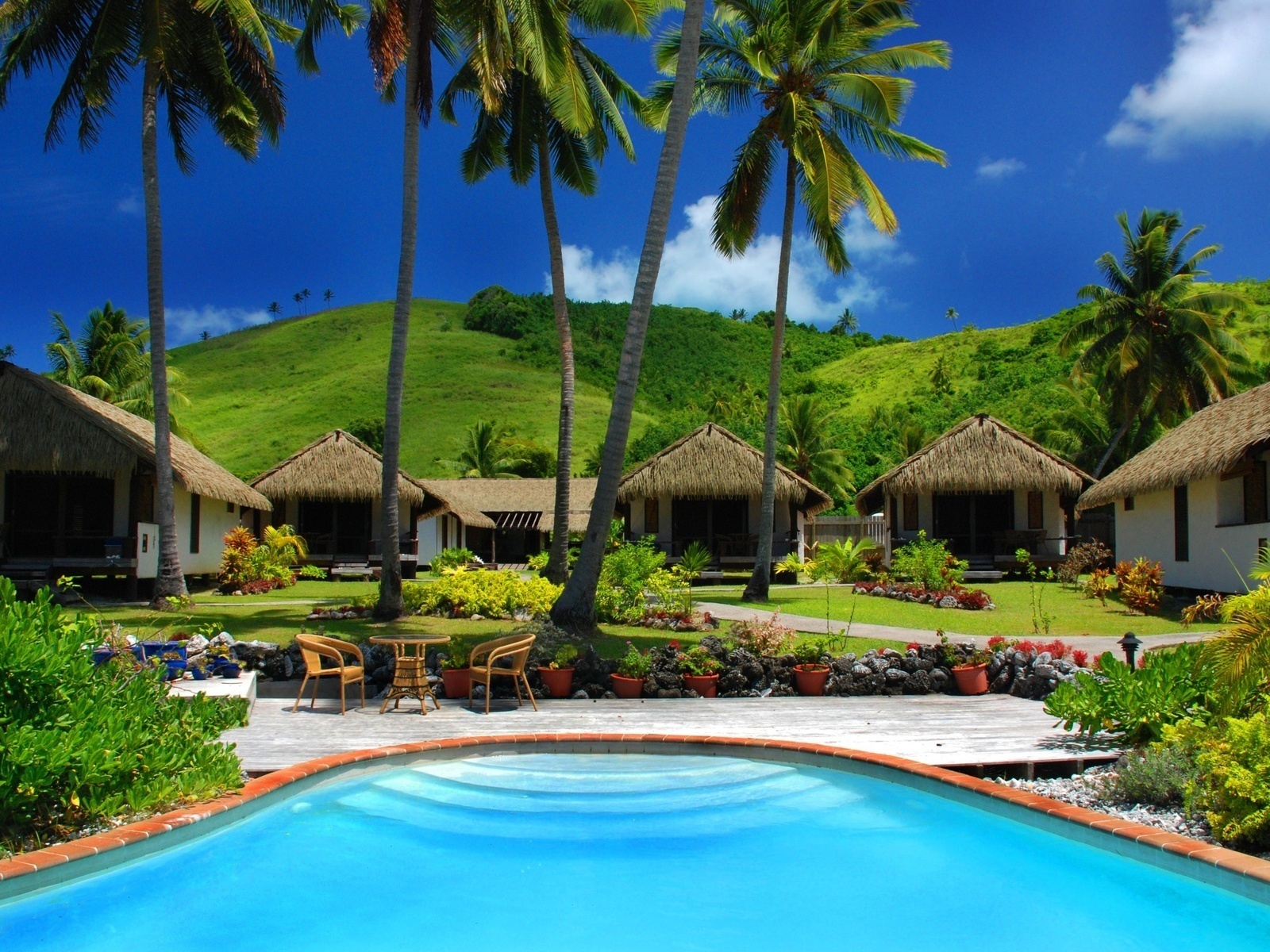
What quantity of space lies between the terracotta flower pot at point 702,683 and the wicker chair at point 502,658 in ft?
5.01

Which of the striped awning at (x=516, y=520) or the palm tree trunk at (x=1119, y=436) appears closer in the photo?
the palm tree trunk at (x=1119, y=436)

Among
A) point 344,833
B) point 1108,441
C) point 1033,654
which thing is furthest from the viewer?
point 1108,441

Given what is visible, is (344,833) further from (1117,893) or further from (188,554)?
(188,554)

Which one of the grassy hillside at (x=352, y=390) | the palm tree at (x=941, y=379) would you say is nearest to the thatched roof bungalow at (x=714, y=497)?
the grassy hillside at (x=352, y=390)

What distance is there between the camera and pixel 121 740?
17.0 ft

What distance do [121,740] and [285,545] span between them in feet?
64.0

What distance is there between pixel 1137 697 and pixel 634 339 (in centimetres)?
655

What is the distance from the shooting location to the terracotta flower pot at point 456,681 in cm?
933

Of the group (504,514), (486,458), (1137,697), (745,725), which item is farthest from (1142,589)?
(486,458)

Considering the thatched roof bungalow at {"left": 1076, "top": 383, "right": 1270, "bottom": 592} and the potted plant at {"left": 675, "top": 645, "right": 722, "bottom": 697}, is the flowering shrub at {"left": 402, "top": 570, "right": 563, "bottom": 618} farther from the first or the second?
the thatched roof bungalow at {"left": 1076, "top": 383, "right": 1270, "bottom": 592}

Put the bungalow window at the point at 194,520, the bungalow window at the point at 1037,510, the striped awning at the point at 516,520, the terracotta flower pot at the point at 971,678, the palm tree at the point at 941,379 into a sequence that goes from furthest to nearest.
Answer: the palm tree at the point at 941,379 → the striped awning at the point at 516,520 → the bungalow window at the point at 1037,510 → the bungalow window at the point at 194,520 → the terracotta flower pot at the point at 971,678

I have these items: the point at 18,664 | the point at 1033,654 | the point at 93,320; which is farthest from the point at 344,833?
the point at 93,320

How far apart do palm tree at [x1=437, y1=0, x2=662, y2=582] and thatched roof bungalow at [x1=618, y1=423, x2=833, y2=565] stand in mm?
9139

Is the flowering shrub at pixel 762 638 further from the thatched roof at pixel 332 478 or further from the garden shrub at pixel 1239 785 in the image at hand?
the thatched roof at pixel 332 478
